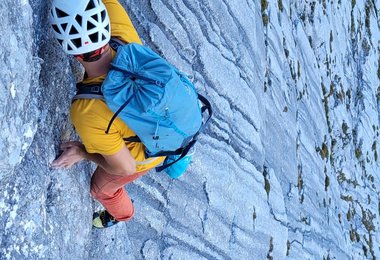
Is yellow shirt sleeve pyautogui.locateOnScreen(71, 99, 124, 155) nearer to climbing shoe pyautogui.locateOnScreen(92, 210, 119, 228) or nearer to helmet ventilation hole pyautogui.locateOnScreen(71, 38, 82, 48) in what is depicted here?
helmet ventilation hole pyautogui.locateOnScreen(71, 38, 82, 48)

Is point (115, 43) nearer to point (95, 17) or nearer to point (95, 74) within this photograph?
point (95, 74)

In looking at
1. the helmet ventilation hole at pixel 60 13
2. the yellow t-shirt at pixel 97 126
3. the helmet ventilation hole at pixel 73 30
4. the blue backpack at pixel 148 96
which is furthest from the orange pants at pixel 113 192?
the helmet ventilation hole at pixel 60 13

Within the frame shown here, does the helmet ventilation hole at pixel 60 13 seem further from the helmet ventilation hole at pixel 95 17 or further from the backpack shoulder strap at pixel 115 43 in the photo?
the backpack shoulder strap at pixel 115 43

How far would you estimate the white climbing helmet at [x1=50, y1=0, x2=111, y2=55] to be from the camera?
5.24 metres

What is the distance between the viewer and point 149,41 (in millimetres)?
9477

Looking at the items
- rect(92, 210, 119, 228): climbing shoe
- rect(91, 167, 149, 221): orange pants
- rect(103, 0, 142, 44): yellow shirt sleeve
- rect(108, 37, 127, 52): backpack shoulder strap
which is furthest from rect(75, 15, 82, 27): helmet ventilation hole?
rect(92, 210, 119, 228): climbing shoe

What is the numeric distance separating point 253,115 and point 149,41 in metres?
4.27

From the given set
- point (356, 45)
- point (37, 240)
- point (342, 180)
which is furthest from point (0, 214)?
point (356, 45)

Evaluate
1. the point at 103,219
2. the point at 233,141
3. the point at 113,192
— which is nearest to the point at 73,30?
the point at 113,192

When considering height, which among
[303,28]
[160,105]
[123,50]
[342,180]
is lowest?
[342,180]

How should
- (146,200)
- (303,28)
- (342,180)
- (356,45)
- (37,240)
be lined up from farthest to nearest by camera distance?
(356,45), (342,180), (303,28), (146,200), (37,240)

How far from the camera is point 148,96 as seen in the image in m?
5.26

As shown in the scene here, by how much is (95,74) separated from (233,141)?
22.4ft

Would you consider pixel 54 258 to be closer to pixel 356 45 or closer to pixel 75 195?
pixel 75 195
